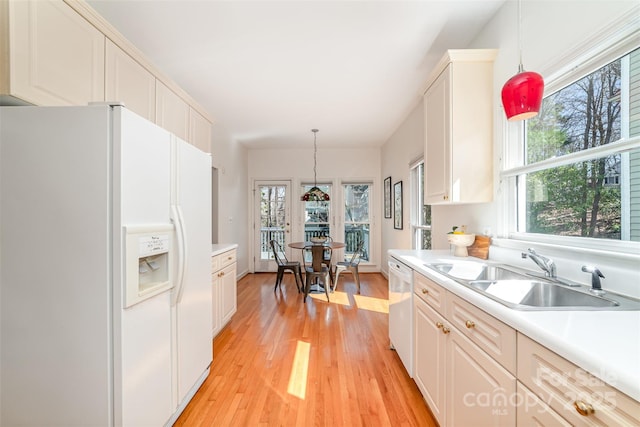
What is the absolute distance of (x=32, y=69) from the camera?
1.29m

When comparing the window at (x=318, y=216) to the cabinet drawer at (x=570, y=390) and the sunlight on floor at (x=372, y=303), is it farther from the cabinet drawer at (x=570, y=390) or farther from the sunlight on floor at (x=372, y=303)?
the cabinet drawer at (x=570, y=390)

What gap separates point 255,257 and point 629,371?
19.2 ft

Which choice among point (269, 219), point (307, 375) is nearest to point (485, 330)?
point (307, 375)

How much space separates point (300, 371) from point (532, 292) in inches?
67.8

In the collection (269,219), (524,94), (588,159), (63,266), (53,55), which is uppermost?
(53,55)

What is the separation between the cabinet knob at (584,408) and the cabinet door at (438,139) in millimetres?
1549

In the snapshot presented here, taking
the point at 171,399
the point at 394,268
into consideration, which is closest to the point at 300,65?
the point at 394,268

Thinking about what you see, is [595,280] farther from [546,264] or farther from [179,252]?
[179,252]

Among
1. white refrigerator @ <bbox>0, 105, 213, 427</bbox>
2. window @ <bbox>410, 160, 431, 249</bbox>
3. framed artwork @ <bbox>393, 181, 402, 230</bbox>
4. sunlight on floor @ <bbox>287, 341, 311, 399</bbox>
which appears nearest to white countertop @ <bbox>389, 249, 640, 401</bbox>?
sunlight on floor @ <bbox>287, 341, 311, 399</bbox>

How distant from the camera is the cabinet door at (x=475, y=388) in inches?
36.5

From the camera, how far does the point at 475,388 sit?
1107 millimetres

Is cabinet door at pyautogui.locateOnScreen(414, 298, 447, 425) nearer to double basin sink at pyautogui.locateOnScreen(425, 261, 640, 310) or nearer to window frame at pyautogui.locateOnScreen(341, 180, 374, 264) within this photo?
double basin sink at pyautogui.locateOnScreen(425, 261, 640, 310)

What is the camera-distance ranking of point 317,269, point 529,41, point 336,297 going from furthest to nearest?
point 336,297, point 317,269, point 529,41

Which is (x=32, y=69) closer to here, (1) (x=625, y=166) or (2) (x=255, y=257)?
(1) (x=625, y=166)
